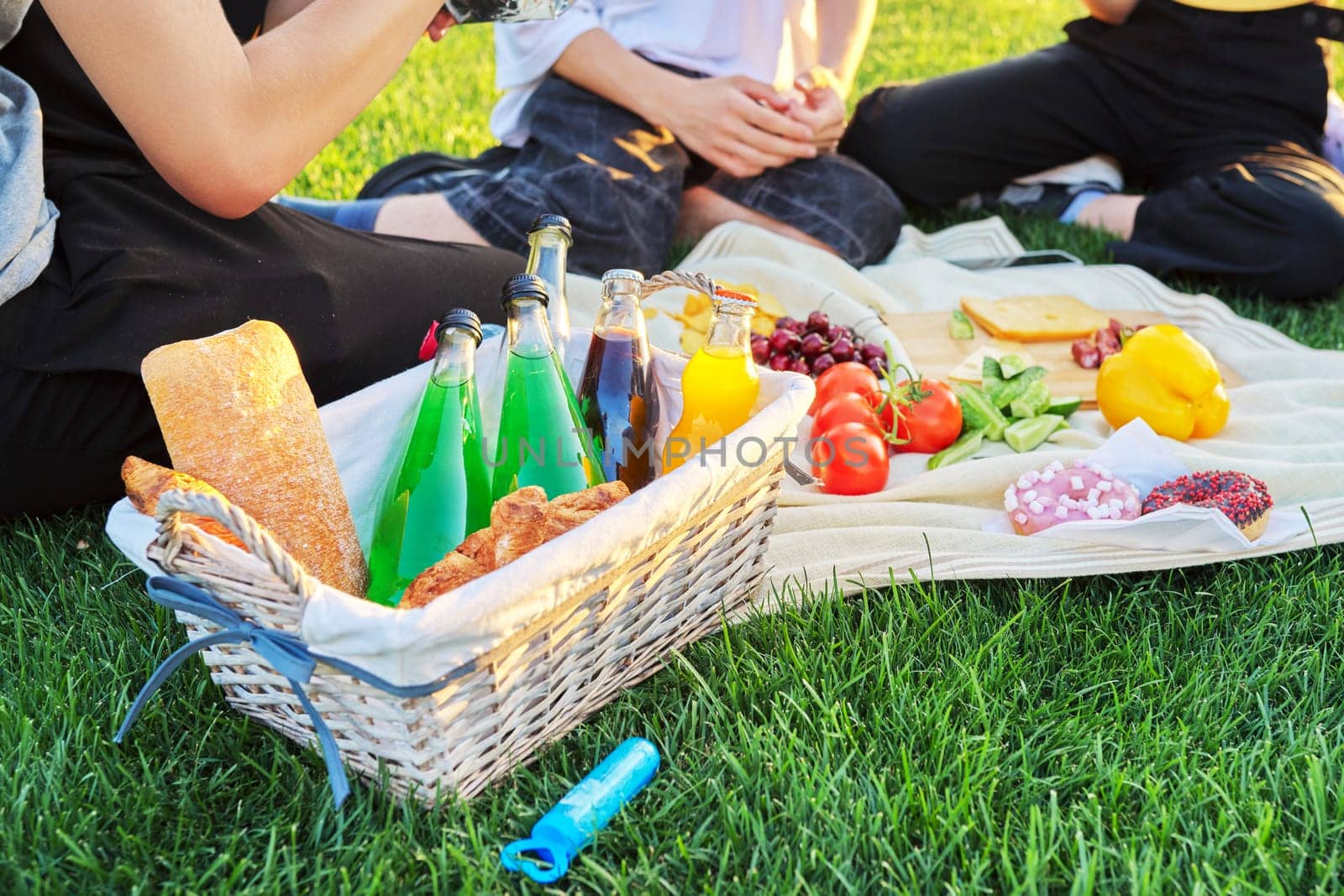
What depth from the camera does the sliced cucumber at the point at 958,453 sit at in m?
2.02

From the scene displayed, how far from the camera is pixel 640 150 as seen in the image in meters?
2.75

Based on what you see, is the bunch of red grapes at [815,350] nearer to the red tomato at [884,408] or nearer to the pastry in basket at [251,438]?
the red tomato at [884,408]

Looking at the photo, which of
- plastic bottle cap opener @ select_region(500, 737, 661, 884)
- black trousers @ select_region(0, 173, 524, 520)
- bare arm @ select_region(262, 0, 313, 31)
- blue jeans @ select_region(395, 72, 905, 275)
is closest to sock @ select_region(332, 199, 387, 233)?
blue jeans @ select_region(395, 72, 905, 275)

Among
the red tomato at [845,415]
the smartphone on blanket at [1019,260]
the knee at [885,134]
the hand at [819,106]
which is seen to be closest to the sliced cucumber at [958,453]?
the red tomato at [845,415]

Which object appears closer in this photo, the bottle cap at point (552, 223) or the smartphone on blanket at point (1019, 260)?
the bottle cap at point (552, 223)

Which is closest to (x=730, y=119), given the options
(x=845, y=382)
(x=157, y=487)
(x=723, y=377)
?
(x=845, y=382)

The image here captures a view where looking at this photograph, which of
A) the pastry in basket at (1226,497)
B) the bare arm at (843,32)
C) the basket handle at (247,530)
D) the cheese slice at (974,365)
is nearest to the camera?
the basket handle at (247,530)

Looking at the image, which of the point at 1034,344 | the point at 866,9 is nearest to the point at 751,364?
the point at 1034,344

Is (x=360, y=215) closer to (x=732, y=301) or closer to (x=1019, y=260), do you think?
(x=732, y=301)

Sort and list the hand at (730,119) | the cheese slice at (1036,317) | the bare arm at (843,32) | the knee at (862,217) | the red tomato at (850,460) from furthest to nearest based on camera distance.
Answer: the bare arm at (843,32), the knee at (862,217), the hand at (730,119), the cheese slice at (1036,317), the red tomato at (850,460)

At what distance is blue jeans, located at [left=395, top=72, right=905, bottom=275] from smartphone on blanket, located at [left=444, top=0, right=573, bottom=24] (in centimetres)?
89

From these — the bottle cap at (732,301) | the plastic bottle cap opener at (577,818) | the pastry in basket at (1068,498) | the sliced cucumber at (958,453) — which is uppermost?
the bottle cap at (732,301)

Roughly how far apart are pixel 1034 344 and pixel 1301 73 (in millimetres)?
1279

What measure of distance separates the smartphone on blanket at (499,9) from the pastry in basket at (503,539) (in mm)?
809
